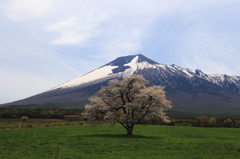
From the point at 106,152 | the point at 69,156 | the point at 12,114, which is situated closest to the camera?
the point at 69,156

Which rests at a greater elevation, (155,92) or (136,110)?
(155,92)

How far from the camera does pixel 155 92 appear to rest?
3909 centimetres

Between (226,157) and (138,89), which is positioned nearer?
(226,157)

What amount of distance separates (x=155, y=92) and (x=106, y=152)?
670 inches

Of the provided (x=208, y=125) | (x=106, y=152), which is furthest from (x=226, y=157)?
(x=208, y=125)

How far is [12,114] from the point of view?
95438 mm

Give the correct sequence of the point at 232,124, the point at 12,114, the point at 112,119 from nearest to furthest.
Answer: the point at 112,119 → the point at 232,124 → the point at 12,114

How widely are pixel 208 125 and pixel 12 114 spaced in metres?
75.4

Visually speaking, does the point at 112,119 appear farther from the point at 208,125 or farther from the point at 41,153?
the point at 208,125

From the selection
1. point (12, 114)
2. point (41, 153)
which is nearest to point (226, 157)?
point (41, 153)

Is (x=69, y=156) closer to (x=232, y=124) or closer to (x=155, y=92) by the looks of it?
(x=155, y=92)

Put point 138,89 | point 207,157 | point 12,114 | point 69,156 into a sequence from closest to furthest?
point 69,156 → point 207,157 → point 138,89 → point 12,114

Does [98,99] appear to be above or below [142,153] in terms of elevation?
above

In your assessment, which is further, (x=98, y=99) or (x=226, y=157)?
(x=98, y=99)
